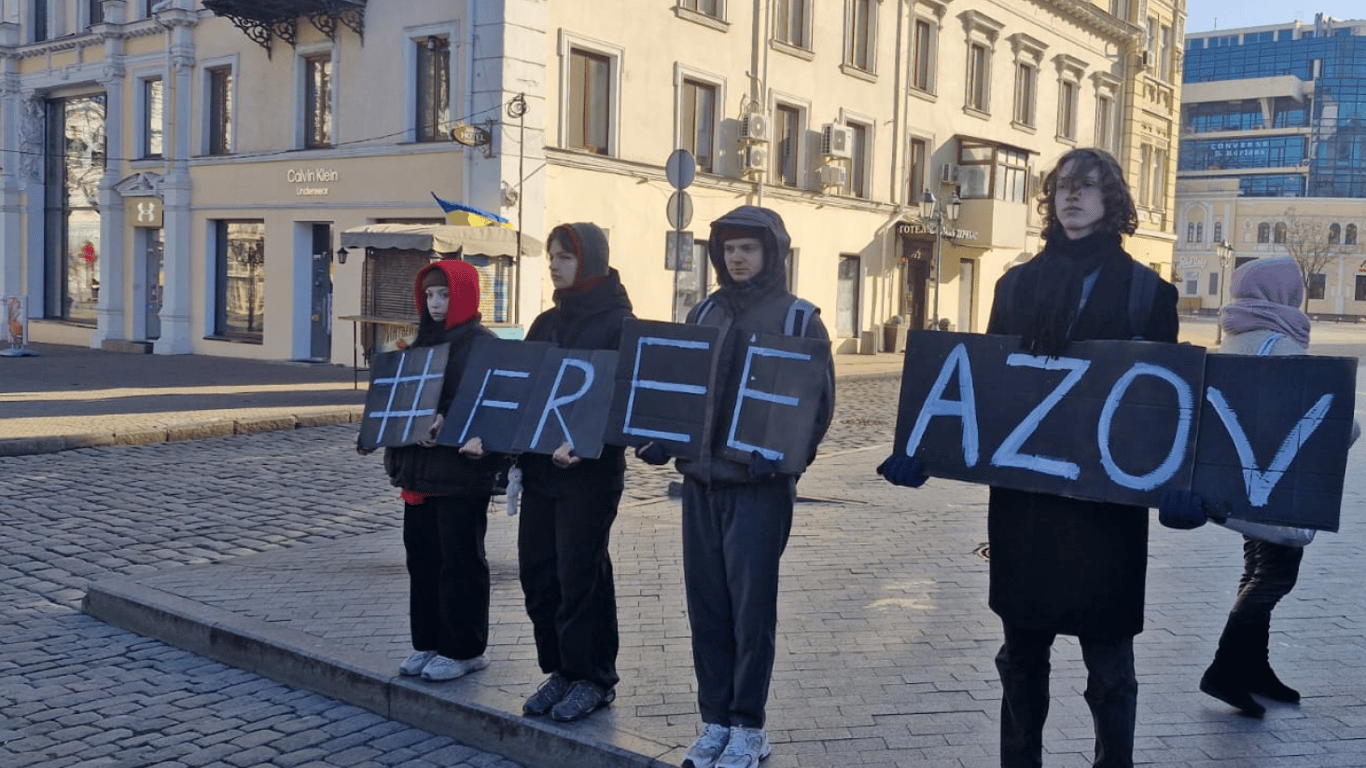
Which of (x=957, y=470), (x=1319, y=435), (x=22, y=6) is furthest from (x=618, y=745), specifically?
(x=22, y=6)

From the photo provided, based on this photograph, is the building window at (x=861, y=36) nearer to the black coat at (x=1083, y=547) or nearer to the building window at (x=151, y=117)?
the building window at (x=151, y=117)

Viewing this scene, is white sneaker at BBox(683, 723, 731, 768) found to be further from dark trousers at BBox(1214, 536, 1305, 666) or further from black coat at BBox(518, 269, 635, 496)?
dark trousers at BBox(1214, 536, 1305, 666)

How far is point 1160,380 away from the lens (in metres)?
3.74

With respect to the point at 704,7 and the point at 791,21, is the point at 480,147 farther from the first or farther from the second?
the point at 791,21

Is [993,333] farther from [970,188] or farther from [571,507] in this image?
[970,188]

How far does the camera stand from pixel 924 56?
3312 centimetres

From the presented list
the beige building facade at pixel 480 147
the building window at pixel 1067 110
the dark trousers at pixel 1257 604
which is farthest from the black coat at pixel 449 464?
the building window at pixel 1067 110

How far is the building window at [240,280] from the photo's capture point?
82.3 ft

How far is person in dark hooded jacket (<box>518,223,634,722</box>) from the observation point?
4715 millimetres

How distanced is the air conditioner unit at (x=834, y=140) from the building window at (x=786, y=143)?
0.60m

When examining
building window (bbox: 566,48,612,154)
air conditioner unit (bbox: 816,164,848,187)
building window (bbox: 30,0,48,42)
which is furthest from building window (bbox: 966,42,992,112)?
building window (bbox: 30,0,48,42)

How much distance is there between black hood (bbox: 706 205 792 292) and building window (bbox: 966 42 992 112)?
1276 inches

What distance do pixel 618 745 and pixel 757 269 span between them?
1764mm

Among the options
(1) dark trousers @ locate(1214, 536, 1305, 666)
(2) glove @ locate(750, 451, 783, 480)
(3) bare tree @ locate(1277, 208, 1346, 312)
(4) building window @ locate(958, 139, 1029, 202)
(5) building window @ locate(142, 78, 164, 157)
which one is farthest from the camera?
(3) bare tree @ locate(1277, 208, 1346, 312)
